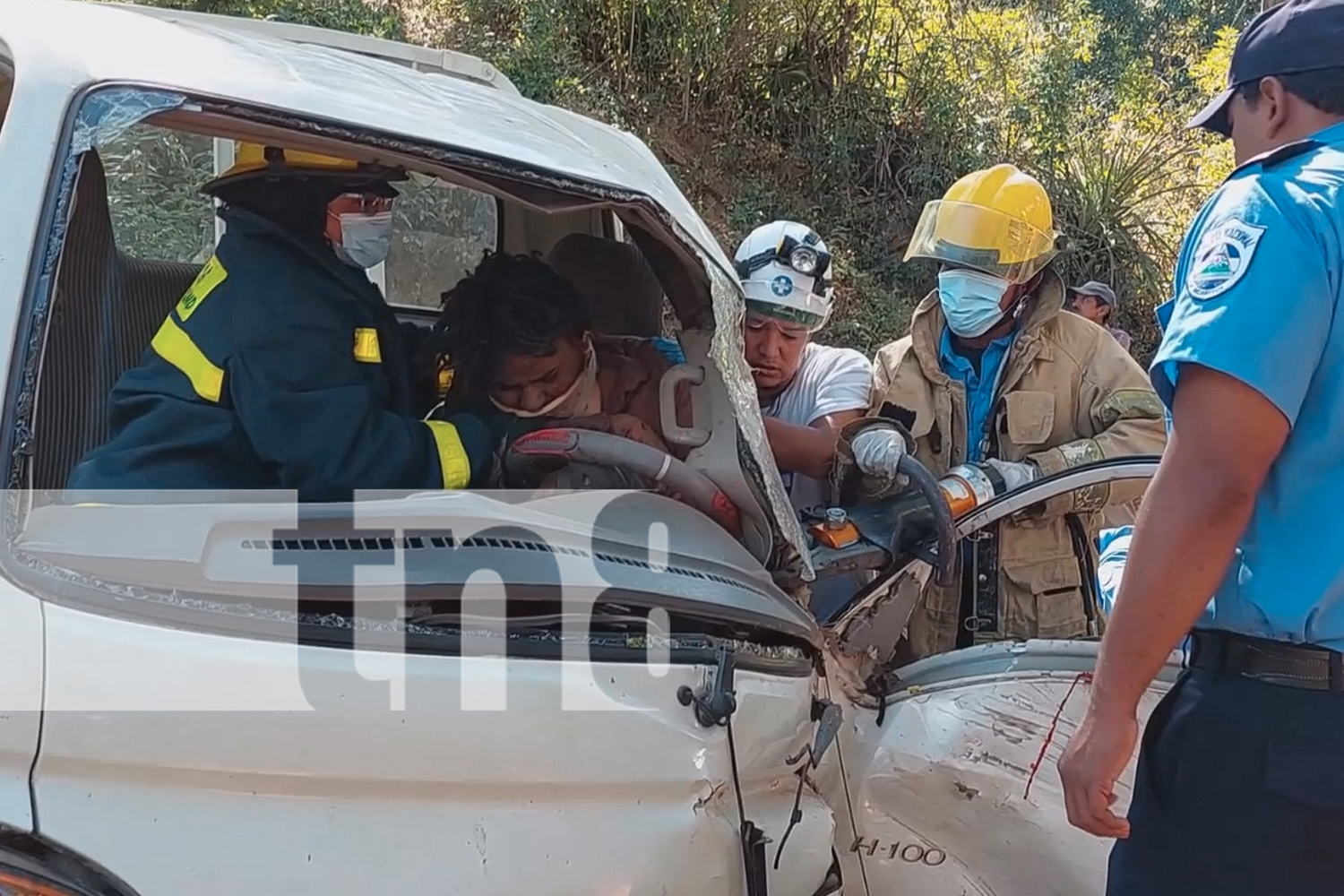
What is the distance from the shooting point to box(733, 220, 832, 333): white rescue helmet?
2.79 m

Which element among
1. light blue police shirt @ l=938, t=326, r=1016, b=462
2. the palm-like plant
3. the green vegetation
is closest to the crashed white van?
light blue police shirt @ l=938, t=326, r=1016, b=462

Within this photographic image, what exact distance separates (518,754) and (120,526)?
587 mm

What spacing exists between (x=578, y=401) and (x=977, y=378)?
1.04 m

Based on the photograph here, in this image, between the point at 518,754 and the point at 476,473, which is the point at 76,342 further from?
the point at 518,754

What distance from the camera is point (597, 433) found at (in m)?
2.13

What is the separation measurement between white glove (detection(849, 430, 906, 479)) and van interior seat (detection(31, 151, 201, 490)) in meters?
1.47

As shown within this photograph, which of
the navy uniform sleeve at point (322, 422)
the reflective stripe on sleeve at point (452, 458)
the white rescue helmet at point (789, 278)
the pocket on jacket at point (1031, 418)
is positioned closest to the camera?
the navy uniform sleeve at point (322, 422)

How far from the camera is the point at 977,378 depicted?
2.87 metres

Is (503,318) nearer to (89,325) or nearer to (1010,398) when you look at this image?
(89,325)

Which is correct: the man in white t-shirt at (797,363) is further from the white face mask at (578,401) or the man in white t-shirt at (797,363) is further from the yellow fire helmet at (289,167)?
the yellow fire helmet at (289,167)

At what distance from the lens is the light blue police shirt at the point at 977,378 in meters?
2.79

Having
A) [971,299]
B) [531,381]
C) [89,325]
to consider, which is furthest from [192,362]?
[971,299]

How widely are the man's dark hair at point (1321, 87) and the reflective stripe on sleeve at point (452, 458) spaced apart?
4.67 feet

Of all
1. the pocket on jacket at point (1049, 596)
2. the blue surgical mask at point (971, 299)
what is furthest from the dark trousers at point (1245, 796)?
the blue surgical mask at point (971, 299)
